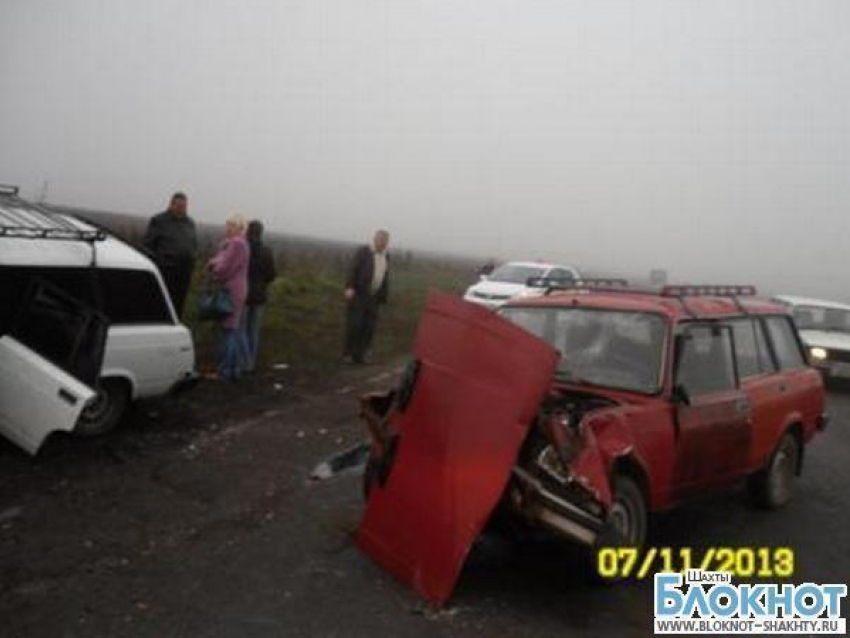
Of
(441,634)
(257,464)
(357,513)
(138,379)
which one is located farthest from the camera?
(138,379)

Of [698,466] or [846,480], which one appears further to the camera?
[846,480]

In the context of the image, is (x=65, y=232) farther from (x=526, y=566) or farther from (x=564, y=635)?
(x=564, y=635)

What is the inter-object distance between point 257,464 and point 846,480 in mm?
5614

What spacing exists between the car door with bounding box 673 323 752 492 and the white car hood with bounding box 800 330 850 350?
10532 mm

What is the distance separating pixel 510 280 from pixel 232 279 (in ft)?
29.5

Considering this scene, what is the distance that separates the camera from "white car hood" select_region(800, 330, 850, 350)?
1669 centimetres

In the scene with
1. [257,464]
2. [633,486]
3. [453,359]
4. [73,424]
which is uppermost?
[453,359]

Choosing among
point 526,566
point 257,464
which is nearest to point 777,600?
point 526,566

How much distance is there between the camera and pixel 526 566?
5922 mm

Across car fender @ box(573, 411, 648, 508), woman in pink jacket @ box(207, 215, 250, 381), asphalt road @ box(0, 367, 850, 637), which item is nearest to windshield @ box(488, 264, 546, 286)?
woman in pink jacket @ box(207, 215, 250, 381)

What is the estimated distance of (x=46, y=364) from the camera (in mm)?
7238

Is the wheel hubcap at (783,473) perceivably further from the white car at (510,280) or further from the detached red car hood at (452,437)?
A: the white car at (510,280)

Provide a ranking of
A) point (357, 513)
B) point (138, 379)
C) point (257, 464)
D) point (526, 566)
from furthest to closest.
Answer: point (138, 379) < point (257, 464) < point (357, 513) < point (526, 566)

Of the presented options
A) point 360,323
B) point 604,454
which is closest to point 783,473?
point 604,454
